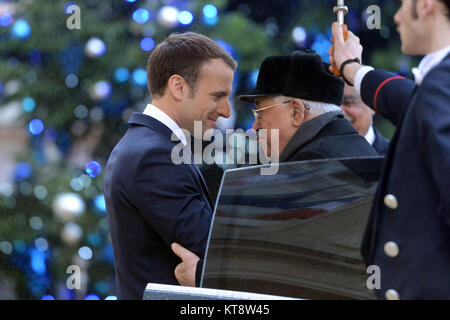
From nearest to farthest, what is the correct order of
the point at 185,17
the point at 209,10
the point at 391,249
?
the point at 391,249 → the point at 185,17 → the point at 209,10

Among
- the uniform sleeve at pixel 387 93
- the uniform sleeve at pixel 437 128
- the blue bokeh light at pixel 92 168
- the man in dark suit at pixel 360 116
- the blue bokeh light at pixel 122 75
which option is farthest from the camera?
the blue bokeh light at pixel 122 75

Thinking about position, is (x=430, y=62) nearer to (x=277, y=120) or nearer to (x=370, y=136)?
(x=277, y=120)

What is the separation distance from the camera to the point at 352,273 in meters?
2.00

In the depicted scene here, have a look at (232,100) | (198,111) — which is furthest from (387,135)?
(198,111)

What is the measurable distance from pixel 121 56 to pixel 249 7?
1.30 metres

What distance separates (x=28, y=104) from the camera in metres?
5.17

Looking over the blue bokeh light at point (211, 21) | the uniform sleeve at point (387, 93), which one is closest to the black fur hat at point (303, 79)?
the uniform sleeve at point (387, 93)

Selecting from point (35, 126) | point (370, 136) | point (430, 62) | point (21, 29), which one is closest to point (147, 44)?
point (21, 29)

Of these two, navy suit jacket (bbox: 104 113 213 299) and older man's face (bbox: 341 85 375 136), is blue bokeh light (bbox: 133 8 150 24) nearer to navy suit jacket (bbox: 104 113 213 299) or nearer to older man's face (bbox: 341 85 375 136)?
older man's face (bbox: 341 85 375 136)

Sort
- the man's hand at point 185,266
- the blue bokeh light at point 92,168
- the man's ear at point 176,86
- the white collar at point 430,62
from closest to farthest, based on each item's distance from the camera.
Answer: the white collar at point 430,62 → the man's hand at point 185,266 → the man's ear at point 176,86 → the blue bokeh light at point 92,168

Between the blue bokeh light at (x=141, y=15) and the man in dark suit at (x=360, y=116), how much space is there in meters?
1.50

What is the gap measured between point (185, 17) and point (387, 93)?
10.8ft

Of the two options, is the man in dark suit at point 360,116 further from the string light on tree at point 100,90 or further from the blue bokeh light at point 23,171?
the blue bokeh light at point 23,171

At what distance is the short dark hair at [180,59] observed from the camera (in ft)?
9.63
